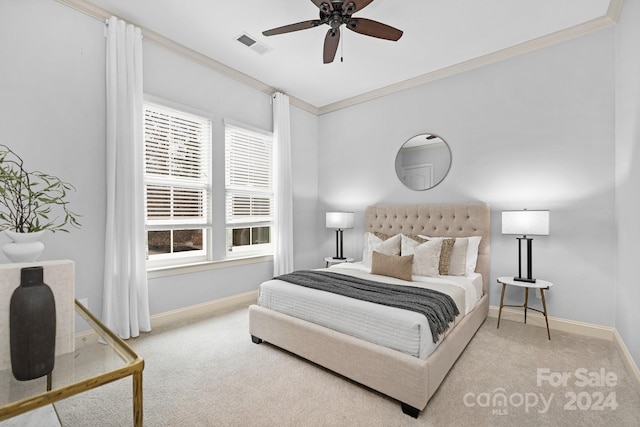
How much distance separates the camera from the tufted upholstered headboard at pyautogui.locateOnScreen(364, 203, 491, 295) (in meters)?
3.36

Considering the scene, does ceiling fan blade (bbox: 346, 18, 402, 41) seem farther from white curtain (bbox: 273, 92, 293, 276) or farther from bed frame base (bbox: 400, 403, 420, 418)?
bed frame base (bbox: 400, 403, 420, 418)

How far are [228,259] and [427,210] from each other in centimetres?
262

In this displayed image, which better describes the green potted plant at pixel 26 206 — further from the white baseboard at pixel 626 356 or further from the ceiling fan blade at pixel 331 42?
the white baseboard at pixel 626 356

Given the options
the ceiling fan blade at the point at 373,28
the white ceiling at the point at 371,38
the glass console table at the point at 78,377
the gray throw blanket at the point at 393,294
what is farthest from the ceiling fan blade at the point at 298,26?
the glass console table at the point at 78,377

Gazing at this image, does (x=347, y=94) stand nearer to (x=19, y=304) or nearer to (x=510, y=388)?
(x=510, y=388)

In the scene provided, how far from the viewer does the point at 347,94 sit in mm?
4539

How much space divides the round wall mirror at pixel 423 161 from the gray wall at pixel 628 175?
155cm

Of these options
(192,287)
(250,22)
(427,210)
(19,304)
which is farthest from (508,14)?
(192,287)

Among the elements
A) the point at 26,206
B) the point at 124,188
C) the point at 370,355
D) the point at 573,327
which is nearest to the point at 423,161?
the point at 573,327

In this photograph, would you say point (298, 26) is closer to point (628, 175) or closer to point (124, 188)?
point (124, 188)

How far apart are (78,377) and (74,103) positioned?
2.50 meters

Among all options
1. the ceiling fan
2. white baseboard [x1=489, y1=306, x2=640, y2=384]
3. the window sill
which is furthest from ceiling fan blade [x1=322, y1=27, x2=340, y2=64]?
white baseboard [x1=489, y1=306, x2=640, y2=384]

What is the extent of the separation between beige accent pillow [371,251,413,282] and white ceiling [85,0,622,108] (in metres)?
2.29

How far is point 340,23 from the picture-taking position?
226 cm
